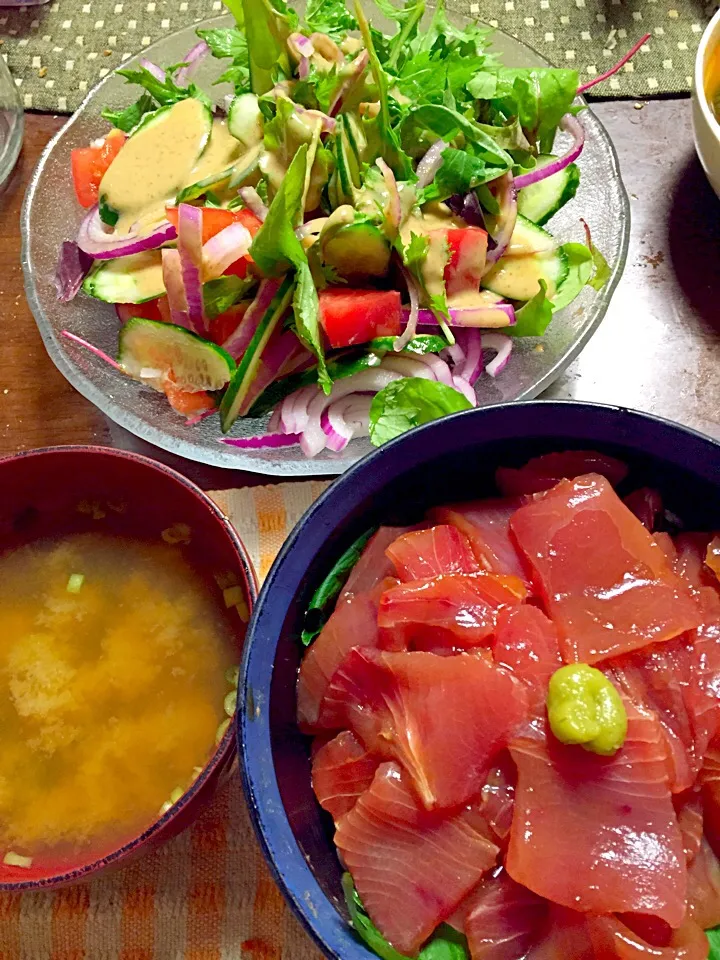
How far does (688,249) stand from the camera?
4.56 ft

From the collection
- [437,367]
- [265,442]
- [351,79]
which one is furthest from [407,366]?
[351,79]

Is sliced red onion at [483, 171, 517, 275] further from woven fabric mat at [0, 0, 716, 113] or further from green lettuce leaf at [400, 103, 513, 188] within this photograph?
woven fabric mat at [0, 0, 716, 113]

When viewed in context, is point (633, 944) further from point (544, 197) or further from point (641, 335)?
point (544, 197)

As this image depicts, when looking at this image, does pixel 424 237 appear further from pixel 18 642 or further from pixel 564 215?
pixel 18 642

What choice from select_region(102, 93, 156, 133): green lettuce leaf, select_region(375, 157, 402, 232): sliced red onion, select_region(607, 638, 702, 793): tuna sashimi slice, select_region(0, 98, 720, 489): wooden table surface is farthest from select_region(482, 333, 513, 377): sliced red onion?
select_region(102, 93, 156, 133): green lettuce leaf

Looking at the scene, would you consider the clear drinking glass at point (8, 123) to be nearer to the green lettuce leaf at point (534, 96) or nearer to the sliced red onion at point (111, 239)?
the sliced red onion at point (111, 239)

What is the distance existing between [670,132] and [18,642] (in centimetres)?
Answer: 138

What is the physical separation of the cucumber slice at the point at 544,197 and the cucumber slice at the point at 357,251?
0.90 feet

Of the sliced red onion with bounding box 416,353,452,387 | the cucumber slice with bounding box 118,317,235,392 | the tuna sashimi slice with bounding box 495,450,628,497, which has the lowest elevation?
the sliced red onion with bounding box 416,353,452,387

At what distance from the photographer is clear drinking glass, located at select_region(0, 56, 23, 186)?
152 centimetres

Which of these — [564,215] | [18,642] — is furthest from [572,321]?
[18,642]

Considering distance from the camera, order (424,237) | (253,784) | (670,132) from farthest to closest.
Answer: (670,132), (424,237), (253,784)

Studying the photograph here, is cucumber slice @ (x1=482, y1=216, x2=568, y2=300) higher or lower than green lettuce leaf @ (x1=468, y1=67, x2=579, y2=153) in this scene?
lower

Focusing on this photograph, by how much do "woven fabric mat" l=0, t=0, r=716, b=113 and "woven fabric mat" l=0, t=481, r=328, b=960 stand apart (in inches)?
52.9
